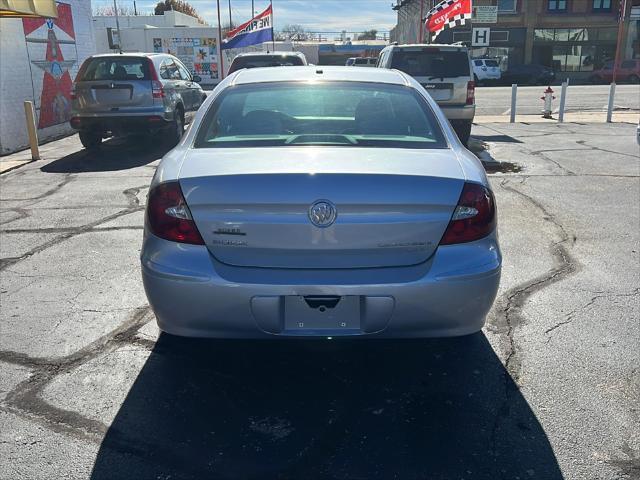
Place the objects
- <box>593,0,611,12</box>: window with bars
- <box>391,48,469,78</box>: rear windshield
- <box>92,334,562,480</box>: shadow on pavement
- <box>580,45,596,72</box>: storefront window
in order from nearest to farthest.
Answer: <box>92,334,562,480</box>: shadow on pavement → <box>391,48,469,78</box>: rear windshield → <box>593,0,611,12</box>: window with bars → <box>580,45,596,72</box>: storefront window

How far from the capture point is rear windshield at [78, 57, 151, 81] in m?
11.2

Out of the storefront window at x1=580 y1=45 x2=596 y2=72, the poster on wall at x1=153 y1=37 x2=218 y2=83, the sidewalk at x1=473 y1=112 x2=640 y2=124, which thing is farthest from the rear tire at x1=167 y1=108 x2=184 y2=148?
the storefront window at x1=580 y1=45 x2=596 y2=72

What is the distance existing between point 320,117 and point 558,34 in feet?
159

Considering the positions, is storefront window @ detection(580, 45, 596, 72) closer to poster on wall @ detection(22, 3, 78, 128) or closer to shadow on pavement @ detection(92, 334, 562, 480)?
poster on wall @ detection(22, 3, 78, 128)

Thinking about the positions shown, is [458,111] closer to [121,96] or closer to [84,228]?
[121,96]

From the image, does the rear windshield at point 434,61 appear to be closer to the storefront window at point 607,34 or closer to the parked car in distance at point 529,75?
the parked car in distance at point 529,75

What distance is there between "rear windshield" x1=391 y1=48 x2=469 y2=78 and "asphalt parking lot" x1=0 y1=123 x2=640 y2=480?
21.8 ft

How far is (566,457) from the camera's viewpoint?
2.76m

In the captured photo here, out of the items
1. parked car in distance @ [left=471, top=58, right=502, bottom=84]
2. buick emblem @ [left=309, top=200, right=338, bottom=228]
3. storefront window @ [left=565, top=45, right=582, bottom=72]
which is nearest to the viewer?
buick emblem @ [left=309, top=200, right=338, bottom=228]

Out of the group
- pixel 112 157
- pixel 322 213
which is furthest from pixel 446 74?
pixel 322 213

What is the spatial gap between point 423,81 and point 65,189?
656 centimetres

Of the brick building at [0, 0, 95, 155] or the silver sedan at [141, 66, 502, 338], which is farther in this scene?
the brick building at [0, 0, 95, 155]

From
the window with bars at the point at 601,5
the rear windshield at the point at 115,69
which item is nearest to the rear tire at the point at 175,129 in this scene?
the rear windshield at the point at 115,69

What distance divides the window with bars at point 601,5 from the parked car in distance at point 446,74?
41.1 m
